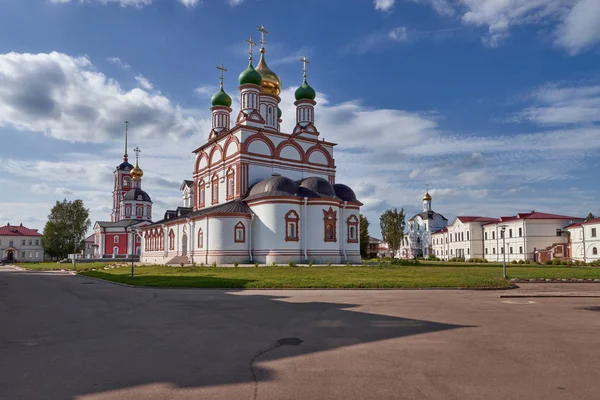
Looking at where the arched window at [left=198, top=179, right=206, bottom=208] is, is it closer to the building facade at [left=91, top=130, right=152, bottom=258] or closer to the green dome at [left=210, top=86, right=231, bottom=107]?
the green dome at [left=210, top=86, right=231, bottom=107]

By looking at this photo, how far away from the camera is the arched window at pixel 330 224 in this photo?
35781mm

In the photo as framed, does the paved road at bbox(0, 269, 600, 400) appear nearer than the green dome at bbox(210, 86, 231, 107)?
Yes

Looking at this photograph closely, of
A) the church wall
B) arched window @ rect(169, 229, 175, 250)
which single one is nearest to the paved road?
the church wall

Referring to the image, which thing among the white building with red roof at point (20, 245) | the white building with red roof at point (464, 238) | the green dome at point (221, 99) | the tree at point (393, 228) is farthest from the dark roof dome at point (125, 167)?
the white building with red roof at point (464, 238)

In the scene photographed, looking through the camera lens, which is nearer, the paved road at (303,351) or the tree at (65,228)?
the paved road at (303,351)

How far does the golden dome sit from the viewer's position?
46.5 m

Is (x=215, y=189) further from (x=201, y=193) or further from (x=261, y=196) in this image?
(x=261, y=196)

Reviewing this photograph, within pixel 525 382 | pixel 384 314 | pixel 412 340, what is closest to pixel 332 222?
pixel 384 314

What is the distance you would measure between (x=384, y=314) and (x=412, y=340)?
288 centimetres

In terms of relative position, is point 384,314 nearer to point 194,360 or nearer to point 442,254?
point 194,360

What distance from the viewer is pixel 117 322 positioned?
974cm

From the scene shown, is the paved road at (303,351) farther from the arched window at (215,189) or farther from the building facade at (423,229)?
the building facade at (423,229)

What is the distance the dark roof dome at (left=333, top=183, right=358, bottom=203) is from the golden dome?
13725mm

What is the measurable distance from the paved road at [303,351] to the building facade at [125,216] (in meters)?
55.2
